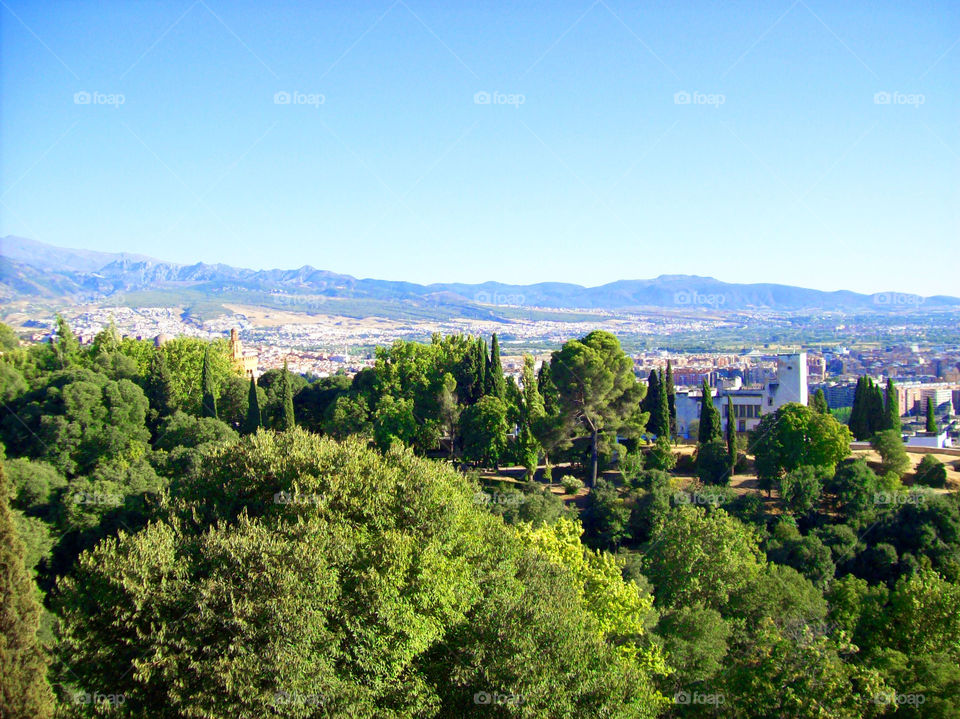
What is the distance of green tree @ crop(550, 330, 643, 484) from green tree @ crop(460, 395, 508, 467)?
2255 mm

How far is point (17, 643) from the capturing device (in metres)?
10.9

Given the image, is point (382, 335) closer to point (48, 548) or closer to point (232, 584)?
point (48, 548)

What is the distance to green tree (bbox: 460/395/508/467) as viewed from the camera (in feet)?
94.0

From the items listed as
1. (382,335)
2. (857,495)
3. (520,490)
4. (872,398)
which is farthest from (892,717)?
(382,335)

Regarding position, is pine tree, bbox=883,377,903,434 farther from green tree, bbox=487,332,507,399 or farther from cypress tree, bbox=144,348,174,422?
cypress tree, bbox=144,348,174,422

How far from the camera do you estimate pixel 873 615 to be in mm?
16172

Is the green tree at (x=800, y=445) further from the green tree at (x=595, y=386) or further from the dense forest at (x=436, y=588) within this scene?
the green tree at (x=595, y=386)

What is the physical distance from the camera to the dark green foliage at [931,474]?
2792cm

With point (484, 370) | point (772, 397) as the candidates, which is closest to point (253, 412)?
point (484, 370)

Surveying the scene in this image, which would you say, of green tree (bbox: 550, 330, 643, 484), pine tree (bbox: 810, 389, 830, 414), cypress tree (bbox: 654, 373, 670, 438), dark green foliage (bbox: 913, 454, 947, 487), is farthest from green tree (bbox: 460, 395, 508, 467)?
dark green foliage (bbox: 913, 454, 947, 487)

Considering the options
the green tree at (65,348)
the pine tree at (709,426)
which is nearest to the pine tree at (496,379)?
the pine tree at (709,426)

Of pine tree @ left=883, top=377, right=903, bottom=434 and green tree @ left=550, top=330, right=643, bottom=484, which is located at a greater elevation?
green tree @ left=550, top=330, right=643, bottom=484

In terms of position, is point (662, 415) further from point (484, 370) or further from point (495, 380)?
point (484, 370)

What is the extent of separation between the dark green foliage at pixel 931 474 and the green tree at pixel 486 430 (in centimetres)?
1440
